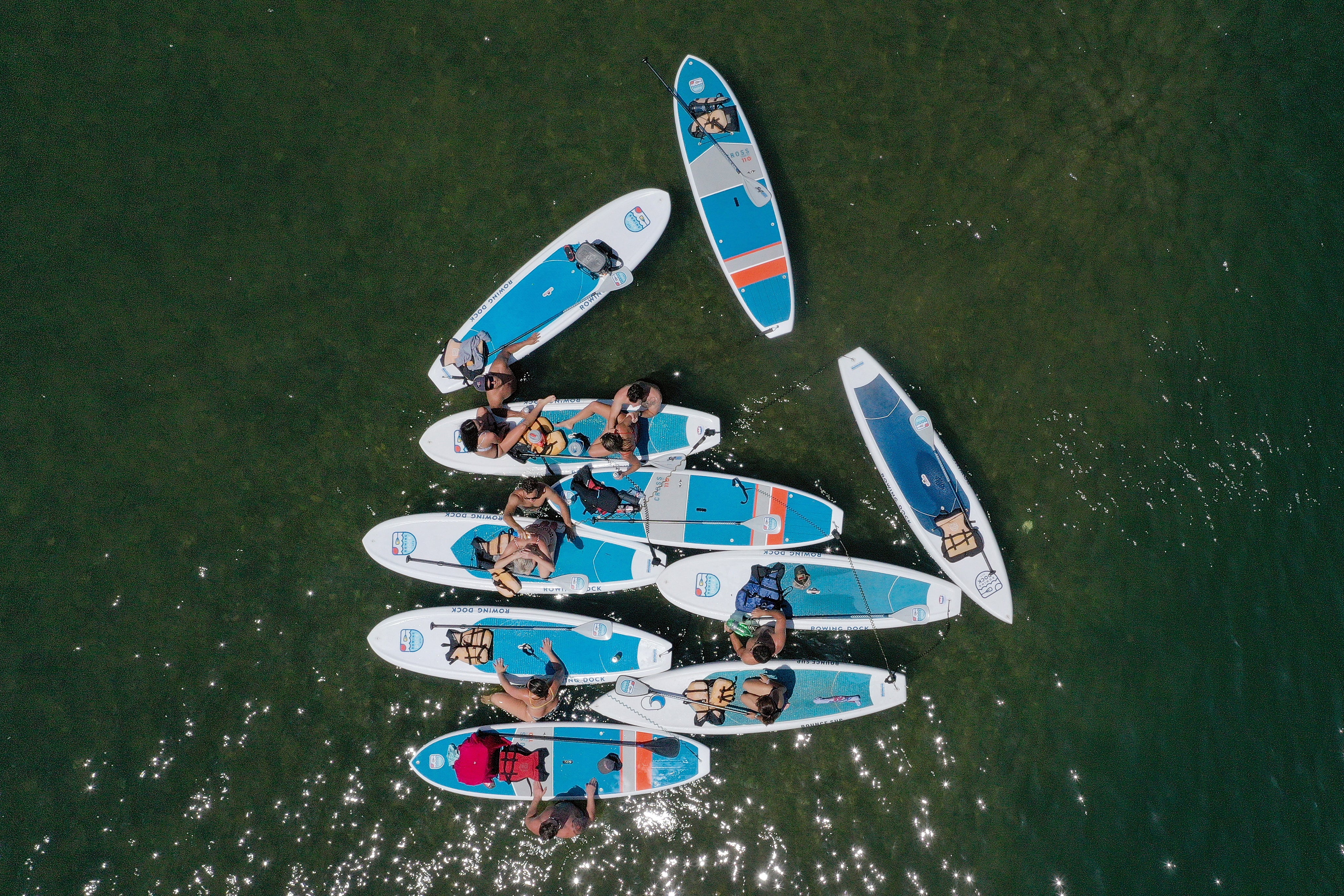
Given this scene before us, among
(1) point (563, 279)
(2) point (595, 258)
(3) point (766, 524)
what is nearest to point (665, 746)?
(3) point (766, 524)

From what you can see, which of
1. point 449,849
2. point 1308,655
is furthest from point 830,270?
point 449,849

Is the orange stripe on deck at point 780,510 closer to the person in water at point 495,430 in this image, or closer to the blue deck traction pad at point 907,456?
the blue deck traction pad at point 907,456

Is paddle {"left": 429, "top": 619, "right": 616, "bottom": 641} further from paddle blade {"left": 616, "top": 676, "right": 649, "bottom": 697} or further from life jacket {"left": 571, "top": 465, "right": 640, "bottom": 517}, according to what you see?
life jacket {"left": 571, "top": 465, "right": 640, "bottom": 517}

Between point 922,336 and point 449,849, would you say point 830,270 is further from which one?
point 449,849

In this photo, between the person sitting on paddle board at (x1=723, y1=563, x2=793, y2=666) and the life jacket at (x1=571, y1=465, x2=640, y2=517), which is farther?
the life jacket at (x1=571, y1=465, x2=640, y2=517)

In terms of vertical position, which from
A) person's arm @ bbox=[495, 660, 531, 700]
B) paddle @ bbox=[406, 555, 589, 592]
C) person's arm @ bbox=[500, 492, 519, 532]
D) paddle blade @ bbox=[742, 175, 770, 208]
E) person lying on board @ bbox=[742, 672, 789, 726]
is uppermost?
paddle blade @ bbox=[742, 175, 770, 208]

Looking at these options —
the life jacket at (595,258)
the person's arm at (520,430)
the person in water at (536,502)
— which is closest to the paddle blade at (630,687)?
the person in water at (536,502)

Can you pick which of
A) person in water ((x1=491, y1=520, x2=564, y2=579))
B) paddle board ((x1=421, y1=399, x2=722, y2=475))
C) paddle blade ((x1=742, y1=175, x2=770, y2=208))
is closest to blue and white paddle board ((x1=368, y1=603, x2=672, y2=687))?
person in water ((x1=491, y1=520, x2=564, y2=579))

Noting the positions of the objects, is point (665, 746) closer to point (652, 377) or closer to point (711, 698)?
point (711, 698)
